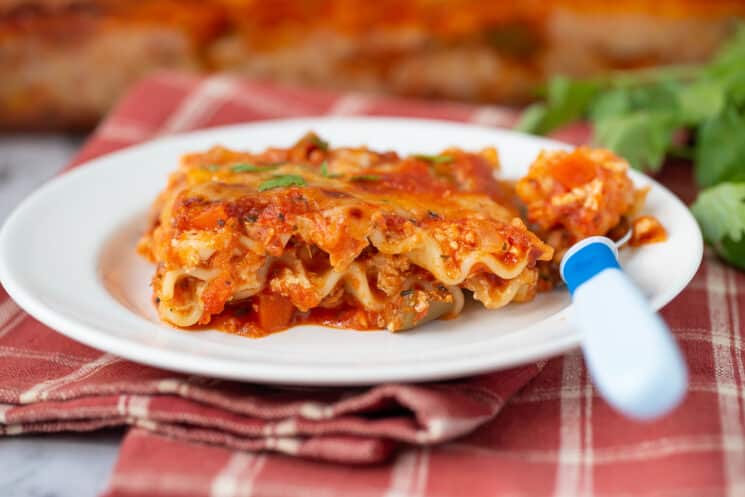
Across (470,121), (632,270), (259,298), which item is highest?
(470,121)

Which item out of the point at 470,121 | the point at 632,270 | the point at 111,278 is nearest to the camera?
the point at 632,270

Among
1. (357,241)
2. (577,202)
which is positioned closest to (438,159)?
(577,202)

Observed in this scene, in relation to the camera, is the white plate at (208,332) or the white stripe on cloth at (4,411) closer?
the white plate at (208,332)

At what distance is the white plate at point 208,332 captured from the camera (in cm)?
190

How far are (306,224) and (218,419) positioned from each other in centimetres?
45

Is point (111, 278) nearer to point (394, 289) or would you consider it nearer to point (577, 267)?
point (394, 289)

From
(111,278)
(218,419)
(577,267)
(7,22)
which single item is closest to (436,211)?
(577,267)

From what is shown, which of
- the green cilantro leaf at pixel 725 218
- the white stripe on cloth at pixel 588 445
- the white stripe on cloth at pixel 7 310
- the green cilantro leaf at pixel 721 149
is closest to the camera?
the white stripe on cloth at pixel 588 445

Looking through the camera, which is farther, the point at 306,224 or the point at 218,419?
the point at 306,224

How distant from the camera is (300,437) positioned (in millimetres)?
1926

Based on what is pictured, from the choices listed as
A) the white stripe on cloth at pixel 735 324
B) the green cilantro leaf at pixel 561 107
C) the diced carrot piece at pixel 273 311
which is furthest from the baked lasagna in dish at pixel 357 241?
the green cilantro leaf at pixel 561 107

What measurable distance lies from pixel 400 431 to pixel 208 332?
0.54 meters

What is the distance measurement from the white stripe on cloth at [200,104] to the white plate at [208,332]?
637 mm

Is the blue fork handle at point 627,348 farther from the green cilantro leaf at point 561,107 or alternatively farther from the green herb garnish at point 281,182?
the green cilantro leaf at point 561,107
